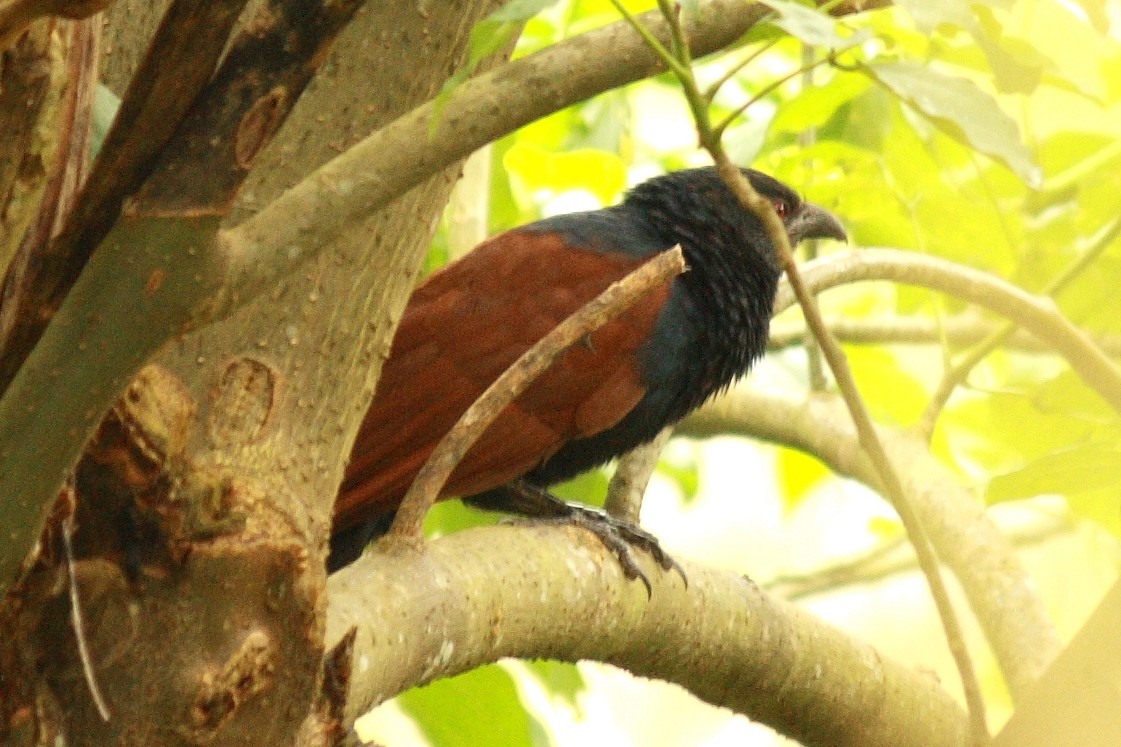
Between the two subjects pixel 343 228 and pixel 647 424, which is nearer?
pixel 343 228

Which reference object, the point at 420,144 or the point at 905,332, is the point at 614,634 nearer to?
the point at 420,144

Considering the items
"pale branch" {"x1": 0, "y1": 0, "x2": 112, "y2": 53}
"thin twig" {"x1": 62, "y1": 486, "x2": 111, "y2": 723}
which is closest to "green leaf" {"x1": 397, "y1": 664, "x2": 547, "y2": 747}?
"thin twig" {"x1": 62, "y1": 486, "x2": 111, "y2": 723}

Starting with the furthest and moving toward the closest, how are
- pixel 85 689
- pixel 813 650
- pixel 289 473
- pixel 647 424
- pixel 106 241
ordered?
pixel 647 424 < pixel 813 650 < pixel 289 473 < pixel 85 689 < pixel 106 241

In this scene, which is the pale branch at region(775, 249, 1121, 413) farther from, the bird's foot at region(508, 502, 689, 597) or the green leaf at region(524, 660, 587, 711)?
the green leaf at region(524, 660, 587, 711)

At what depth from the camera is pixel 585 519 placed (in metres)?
2.19

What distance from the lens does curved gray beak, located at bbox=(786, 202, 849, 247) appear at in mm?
2871

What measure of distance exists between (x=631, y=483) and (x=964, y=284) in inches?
27.3

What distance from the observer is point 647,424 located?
249cm

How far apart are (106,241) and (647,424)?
67.1 inches

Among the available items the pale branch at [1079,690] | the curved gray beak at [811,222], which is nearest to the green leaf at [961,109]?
the pale branch at [1079,690]

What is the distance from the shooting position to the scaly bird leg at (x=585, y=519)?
69.6 inches

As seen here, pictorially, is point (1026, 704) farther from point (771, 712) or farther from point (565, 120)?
point (565, 120)

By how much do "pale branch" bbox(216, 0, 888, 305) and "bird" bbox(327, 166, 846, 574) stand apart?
3.50 ft

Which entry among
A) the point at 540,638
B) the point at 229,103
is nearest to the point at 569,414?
the point at 540,638
